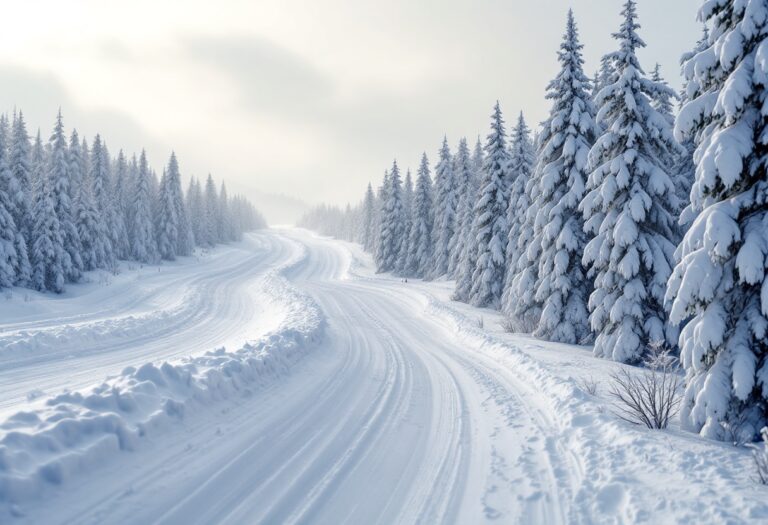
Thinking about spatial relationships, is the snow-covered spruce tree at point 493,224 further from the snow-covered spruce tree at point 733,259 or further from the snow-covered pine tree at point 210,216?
the snow-covered pine tree at point 210,216

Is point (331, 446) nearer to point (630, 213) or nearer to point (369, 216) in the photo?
point (630, 213)

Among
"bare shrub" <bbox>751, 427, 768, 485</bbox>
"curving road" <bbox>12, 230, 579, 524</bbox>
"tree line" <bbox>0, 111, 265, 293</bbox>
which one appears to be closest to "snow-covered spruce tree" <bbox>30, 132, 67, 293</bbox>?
"tree line" <bbox>0, 111, 265, 293</bbox>

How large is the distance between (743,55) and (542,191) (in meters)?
13.5

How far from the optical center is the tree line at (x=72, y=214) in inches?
1291

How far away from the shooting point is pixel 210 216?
8525 centimetres

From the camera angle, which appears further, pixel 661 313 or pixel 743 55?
pixel 661 313

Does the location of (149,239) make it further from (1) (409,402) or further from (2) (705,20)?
(2) (705,20)

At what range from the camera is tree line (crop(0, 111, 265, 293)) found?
3278 cm

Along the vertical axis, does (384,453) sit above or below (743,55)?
below

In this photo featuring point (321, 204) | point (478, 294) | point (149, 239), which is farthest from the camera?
point (321, 204)

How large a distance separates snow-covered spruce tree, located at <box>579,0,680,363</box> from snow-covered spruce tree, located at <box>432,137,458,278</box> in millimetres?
30480

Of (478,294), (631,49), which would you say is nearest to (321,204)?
(478,294)

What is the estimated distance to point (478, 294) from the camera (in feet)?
102

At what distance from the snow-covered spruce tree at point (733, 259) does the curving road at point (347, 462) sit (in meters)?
2.95
